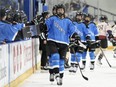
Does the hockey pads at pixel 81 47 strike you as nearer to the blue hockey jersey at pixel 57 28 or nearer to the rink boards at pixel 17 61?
the rink boards at pixel 17 61

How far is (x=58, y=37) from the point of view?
6863mm

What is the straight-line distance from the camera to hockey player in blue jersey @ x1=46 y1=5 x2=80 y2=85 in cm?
680

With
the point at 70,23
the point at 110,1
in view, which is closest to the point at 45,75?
the point at 70,23

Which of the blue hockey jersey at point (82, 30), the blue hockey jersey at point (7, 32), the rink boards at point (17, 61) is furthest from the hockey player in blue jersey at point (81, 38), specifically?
the blue hockey jersey at point (7, 32)

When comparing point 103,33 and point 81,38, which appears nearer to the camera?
point 81,38

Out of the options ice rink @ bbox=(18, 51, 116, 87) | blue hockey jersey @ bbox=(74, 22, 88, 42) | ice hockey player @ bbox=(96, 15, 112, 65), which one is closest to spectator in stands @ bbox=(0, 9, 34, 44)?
ice rink @ bbox=(18, 51, 116, 87)

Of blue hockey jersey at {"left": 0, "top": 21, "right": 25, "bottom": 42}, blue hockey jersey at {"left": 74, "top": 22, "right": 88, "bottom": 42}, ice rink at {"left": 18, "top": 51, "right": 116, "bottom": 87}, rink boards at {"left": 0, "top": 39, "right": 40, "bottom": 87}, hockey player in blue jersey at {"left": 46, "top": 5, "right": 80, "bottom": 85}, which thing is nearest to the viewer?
rink boards at {"left": 0, "top": 39, "right": 40, "bottom": 87}

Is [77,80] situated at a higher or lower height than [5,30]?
lower

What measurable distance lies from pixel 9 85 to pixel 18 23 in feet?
6.25

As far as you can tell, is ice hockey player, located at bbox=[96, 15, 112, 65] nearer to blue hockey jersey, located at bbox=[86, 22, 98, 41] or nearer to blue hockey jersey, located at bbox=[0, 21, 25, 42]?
blue hockey jersey, located at bbox=[86, 22, 98, 41]

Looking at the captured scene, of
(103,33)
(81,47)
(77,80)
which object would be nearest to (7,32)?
(77,80)

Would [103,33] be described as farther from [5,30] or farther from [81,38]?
[5,30]

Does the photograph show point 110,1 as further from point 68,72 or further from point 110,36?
point 68,72

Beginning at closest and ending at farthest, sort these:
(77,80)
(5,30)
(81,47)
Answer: (5,30), (77,80), (81,47)
